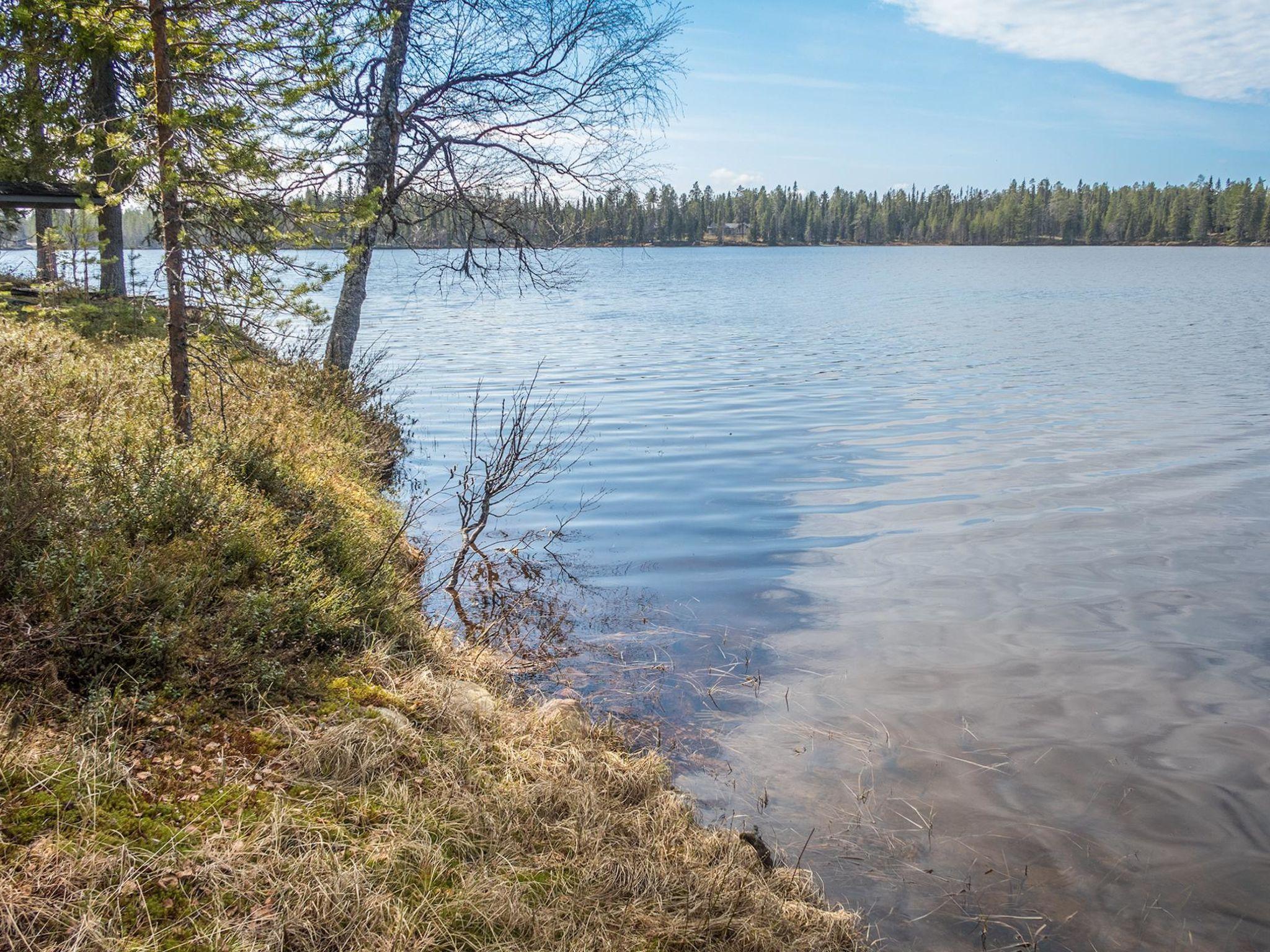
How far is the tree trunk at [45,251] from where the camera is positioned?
12.1m

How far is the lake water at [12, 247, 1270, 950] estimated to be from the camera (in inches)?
200

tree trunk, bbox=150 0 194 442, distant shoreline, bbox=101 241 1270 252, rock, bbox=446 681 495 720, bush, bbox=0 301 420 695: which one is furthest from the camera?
distant shoreline, bbox=101 241 1270 252

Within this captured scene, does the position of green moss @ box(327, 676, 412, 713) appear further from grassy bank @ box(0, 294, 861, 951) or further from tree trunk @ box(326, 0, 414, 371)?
tree trunk @ box(326, 0, 414, 371)

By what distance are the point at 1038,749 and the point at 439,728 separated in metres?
4.34

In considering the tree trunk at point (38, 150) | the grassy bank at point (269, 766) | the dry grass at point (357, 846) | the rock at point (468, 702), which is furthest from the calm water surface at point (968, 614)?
the tree trunk at point (38, 150)

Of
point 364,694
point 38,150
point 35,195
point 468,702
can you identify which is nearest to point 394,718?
point 364,694

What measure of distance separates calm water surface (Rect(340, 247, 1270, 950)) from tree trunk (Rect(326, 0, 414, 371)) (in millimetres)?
2492

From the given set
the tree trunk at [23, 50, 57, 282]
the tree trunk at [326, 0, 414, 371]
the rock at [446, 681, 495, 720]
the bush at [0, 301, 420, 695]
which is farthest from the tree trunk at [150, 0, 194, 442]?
the tree trunk at [23, 50, 57, 282]

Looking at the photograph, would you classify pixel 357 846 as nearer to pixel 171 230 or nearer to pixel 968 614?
pixel 171 230

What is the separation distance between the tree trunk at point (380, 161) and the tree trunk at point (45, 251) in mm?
4039

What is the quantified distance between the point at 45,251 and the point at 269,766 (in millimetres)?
14615

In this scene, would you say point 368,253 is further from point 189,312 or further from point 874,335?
point 874,335

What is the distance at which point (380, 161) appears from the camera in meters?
13.9

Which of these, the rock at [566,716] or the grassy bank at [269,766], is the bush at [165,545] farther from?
the rock at [566,716]
